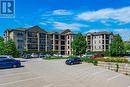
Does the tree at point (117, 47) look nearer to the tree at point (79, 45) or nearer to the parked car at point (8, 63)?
the tree at point (79, 45)

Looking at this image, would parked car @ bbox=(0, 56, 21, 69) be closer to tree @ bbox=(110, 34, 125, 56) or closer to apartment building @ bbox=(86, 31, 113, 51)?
tree @ bbox=(110, 34, 125, 56)

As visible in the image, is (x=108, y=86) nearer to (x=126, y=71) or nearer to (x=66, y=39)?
(x=126, y=71)

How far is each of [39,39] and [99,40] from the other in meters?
29.8

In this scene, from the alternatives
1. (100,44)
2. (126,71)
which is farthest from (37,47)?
(126,71)

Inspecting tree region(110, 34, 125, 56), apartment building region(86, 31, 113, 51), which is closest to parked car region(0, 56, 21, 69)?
tree region(110, 34, 125, 56)

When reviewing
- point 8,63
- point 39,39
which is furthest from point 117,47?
point 8,63

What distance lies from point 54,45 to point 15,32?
883 inches

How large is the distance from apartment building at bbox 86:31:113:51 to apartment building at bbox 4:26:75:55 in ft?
33.7

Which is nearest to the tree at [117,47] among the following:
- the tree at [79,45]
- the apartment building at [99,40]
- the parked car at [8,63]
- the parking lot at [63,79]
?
the tree at [79,45]

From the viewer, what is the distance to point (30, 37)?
11744cm

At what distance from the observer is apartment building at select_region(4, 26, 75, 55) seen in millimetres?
115125

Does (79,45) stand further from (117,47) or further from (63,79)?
(63,79)

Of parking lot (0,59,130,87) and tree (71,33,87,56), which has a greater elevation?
tree (71,33,87,56)

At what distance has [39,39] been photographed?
12044 cm
